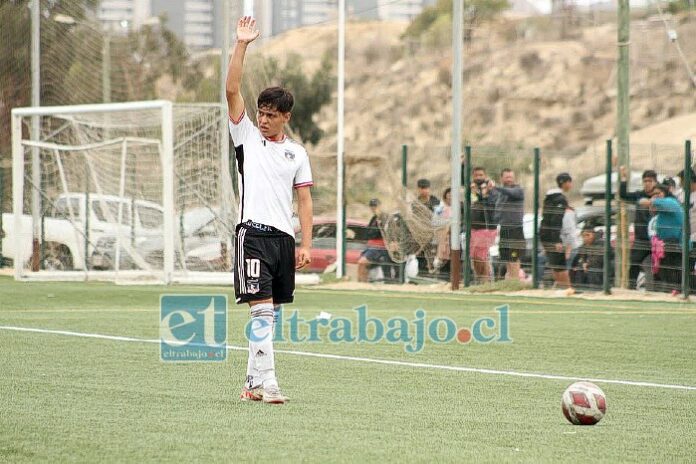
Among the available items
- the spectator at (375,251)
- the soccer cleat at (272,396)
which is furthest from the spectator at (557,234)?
the soccer cleat at (272,396)

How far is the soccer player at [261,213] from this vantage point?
27.8 ft

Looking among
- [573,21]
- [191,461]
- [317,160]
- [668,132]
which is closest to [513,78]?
[573,21]

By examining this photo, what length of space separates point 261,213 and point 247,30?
115cm

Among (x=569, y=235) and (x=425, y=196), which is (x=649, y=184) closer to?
(x=569, y=235)

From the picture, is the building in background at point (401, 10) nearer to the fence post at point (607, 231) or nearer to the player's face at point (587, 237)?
the player's face at point (587, 237)

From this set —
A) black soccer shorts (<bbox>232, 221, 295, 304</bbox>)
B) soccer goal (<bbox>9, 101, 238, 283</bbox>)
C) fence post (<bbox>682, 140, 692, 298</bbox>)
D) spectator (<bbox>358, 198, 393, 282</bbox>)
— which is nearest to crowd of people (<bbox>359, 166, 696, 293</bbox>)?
fence post (<bbox>682, 140, 692, 298</bbox>)

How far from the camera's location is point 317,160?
83.4ft

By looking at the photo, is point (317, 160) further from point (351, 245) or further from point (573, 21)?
point (573, 21)

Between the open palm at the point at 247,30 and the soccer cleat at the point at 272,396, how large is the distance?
2151 millimetres

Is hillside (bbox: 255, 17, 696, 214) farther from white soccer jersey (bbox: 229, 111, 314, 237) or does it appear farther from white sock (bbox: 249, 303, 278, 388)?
white sock (bbox: 249, 303, 278, 388)

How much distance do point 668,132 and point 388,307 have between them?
3658 centimetres

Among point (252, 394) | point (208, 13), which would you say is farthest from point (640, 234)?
point (208, 13)

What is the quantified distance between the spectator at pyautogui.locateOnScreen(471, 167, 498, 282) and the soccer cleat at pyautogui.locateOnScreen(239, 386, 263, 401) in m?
13.8

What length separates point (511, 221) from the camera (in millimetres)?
21922
